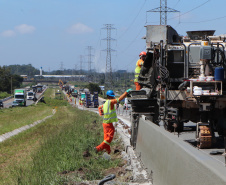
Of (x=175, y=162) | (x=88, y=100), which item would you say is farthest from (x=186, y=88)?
(x=88, y=100)

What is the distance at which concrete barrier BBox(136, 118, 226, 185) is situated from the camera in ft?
14.9

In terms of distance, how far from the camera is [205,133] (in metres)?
11.8

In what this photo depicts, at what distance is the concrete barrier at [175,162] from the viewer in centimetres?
454

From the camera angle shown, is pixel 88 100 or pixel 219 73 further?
pixel 88 100

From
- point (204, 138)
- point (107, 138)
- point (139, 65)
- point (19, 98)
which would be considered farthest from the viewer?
point (19, 98)

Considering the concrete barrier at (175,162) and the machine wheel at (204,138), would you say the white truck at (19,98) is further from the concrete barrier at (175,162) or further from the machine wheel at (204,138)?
the concrete barrier at (175,162)

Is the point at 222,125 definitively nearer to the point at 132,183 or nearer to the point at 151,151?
the point at 151,151

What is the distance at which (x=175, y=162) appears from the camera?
6188 mm

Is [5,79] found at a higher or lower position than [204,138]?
lower

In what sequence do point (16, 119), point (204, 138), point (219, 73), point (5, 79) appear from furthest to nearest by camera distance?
point (5, 79)
point (16, 119)
point (204, 138)
point (219, 73)

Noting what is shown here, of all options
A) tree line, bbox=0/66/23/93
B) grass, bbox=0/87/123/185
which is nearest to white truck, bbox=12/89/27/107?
tree line, bbox=0/66/23/93

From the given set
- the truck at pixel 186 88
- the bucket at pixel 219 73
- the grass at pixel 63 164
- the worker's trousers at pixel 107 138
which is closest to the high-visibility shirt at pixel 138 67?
the truck at pixel 186 88

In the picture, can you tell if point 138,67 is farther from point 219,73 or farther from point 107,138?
point 219,73

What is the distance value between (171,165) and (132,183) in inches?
64.7
